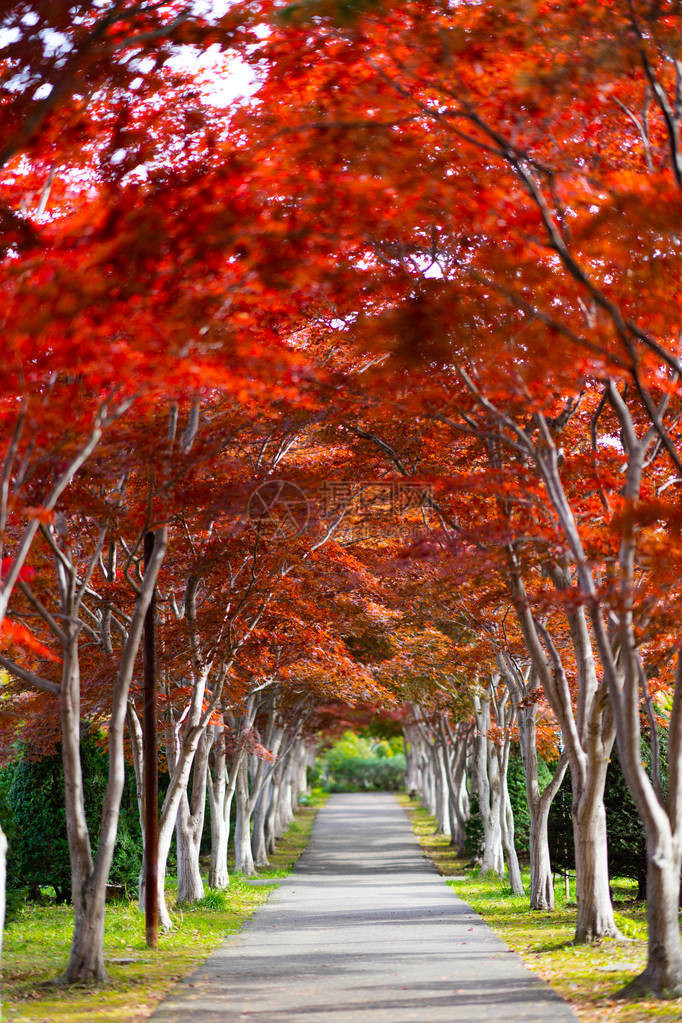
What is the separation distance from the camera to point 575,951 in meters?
12.4

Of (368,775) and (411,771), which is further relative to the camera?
(368,775)

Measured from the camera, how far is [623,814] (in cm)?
1997

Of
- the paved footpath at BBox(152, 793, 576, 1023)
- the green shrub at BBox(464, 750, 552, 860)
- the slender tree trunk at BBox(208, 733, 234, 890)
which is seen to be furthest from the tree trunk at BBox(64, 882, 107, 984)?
the green shrub at BBox(464, 750, 552, 860)

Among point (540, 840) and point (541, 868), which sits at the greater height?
point (540, 840)

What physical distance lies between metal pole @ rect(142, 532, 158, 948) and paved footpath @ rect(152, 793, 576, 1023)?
38.5 inches

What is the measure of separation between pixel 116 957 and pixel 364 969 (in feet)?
9.55

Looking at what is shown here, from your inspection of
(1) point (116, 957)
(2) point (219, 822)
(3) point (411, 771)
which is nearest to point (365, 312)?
(1) point (116, 957)

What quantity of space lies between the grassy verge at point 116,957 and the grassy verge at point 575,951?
369 cm

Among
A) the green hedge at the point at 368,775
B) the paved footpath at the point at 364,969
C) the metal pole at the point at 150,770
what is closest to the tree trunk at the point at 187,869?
the paved footpath at the point at 364,969

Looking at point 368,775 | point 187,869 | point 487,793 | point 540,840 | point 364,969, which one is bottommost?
point 368,775

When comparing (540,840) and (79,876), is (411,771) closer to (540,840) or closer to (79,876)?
(540,840)

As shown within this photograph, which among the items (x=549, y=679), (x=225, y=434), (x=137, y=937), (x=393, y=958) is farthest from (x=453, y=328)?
(x=137, y=937)

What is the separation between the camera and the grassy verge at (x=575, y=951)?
9211mm

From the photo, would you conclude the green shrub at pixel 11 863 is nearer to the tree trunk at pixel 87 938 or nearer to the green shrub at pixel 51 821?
the green shrub at pixel 51 821
